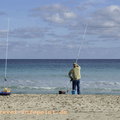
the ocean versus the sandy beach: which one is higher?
the ocean

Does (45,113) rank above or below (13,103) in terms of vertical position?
below

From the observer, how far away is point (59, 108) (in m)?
12.0

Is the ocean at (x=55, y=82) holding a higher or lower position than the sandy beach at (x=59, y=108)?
higher

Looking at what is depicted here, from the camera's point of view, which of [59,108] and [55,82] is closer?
[59,108]

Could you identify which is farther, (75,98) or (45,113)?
(75,98)

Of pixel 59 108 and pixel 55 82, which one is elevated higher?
pixel 55 82

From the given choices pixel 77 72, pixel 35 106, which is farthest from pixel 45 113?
pixel 77 72

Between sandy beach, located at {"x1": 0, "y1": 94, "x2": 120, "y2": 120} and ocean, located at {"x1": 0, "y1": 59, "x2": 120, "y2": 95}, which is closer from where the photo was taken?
sandy beach, located at {"x1": 0, "y1": 94, "x2": 120, "y2": 120}

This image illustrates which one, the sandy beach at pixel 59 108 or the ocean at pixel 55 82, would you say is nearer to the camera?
the sandy beach at pixel 59 108

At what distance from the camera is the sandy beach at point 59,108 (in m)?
10.3

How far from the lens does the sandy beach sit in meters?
10.3

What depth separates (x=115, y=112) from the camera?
11.1 m

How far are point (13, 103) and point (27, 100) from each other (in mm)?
912

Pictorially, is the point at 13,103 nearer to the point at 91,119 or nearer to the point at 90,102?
the point at 90,102
